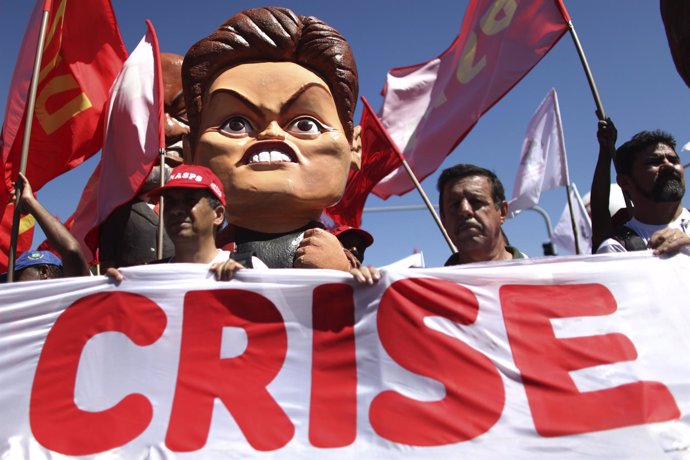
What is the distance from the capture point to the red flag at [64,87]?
382 centimetres

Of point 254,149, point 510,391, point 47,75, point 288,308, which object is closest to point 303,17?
point 254,149

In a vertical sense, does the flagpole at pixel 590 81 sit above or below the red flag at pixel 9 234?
above

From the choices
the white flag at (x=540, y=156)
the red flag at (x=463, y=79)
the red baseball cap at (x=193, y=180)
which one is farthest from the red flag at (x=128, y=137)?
the white flag at (x=540, y=156)

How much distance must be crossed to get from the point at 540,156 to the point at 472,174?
3559 millimetres

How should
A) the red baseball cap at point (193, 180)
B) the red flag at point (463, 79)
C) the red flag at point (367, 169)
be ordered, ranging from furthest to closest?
the red flag at point (367, 169) → the red flag at point (463, 79) → the red baseball cap at point (193, 180)

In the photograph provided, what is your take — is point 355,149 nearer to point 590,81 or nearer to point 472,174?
point 472,174

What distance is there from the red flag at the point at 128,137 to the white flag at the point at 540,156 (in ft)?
13.5

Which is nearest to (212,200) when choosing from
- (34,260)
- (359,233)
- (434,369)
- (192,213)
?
(192,213)

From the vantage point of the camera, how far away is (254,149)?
3367mm

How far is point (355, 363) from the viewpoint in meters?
2.45

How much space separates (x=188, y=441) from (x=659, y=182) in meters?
2.51

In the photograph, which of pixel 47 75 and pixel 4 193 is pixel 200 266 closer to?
pixel 4 193

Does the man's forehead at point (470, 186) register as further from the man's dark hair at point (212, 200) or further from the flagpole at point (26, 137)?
the flagpole at point (26, 137)

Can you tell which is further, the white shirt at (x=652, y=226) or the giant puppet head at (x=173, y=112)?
the giant puppet head at (x=173, y=112)
